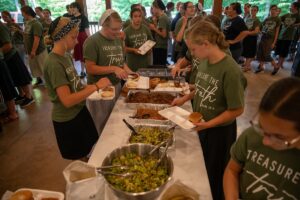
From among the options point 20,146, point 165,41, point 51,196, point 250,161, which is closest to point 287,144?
point 250,161

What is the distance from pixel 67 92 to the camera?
56.1 inches

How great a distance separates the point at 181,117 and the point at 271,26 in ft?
14.7

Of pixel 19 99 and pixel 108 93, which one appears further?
pixel 19 99

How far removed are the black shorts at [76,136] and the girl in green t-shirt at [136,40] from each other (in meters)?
1.32

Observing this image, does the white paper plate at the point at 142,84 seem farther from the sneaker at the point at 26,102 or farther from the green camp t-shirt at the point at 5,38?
the sneaker at the point at 26,102

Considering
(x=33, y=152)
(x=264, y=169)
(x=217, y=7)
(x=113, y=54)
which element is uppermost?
(x=217, y=7)

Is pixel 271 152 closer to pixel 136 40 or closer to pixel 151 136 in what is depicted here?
pixel 151 136

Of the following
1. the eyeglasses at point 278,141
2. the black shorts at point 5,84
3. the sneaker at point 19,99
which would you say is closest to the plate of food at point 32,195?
the eyeglasses at point 278,141

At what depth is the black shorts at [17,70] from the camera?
3377 millimetres

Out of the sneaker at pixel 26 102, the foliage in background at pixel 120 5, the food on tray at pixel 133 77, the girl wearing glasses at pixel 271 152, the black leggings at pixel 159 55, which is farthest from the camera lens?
the foliage in background at pixel 120 5

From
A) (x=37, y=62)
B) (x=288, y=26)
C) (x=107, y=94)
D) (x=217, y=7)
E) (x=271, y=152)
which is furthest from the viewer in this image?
(x=217, y=7)

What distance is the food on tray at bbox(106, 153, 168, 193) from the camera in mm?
964

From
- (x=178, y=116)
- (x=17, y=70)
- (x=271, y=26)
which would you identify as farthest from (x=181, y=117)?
(x=271, y=26)

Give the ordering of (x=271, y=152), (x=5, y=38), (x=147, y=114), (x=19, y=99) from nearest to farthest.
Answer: (x=271, y=152) → (x=147, y=114) → (x=5, y=38) → (x=19, y=99)
